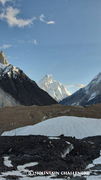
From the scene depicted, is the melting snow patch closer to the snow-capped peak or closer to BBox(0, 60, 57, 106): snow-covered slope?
BBox(0, 60, 57, 106): snow-covered slope

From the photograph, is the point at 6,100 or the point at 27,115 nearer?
the point at 27,115

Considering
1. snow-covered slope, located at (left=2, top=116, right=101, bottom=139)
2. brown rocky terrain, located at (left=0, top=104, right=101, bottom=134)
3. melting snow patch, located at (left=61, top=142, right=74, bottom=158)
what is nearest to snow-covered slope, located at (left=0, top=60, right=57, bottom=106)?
brown rocky terrain, located at (left=0, top=104, right=101, bottom=134)

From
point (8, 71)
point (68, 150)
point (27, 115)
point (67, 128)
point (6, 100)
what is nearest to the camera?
point (68, 150)

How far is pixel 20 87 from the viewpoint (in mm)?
103750

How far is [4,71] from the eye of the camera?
358ft

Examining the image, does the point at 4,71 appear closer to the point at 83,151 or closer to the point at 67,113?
the point at 67,113

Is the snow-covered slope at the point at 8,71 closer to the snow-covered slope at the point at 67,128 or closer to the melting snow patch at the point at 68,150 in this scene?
the snow-covered slope at the point at 67,128

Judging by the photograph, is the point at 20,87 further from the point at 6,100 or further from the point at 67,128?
the point at 67,128

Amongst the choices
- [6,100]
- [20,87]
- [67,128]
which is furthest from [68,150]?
[20,87]

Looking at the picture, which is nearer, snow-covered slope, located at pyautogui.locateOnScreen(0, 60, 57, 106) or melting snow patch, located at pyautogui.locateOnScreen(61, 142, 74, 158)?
melting snow patch, located at pyautogui.locateOnScreen(61, 142, 74, 158)

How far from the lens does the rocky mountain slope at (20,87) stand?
96.0 metres

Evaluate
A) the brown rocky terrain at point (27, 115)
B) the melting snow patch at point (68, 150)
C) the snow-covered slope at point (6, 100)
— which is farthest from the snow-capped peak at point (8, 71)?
the melting snow patch at point (68, 150)

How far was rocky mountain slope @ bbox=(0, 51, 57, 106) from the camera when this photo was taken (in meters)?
96.0

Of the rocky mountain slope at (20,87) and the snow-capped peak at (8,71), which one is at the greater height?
the snow-capped peak at (8,71)
